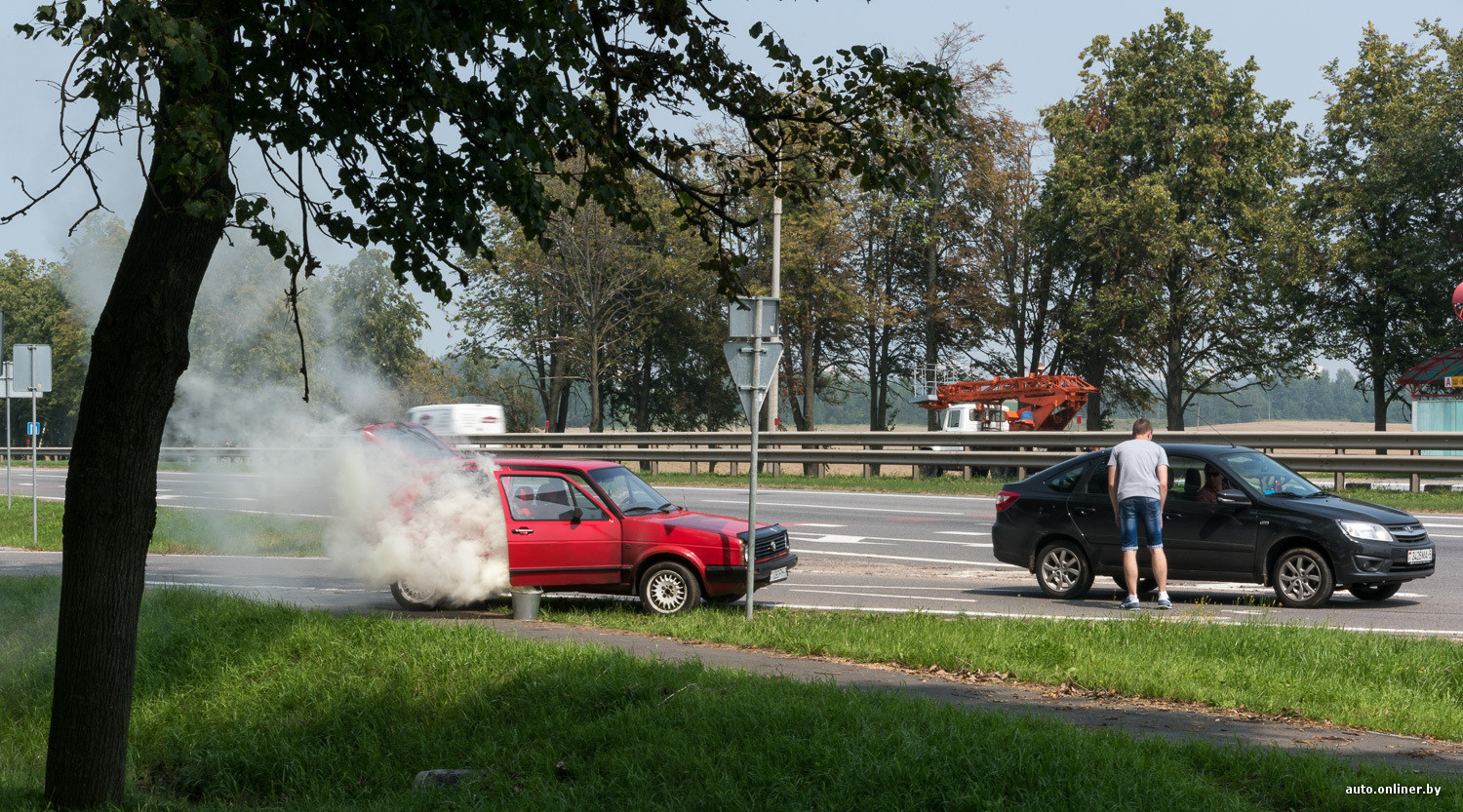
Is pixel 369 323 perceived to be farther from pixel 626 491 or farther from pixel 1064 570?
pixel 1064 570

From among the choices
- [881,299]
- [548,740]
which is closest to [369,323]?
[548,740]

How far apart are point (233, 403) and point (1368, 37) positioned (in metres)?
37.0

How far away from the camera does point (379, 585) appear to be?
12.9 meters

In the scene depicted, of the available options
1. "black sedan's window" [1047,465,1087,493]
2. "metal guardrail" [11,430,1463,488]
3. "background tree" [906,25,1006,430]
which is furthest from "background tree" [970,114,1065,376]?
"black sedan's window" [1047,465,1087,493]

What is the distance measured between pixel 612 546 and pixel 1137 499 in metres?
5.03

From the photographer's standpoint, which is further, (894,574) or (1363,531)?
(894,574)

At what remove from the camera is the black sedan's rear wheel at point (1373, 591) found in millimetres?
12148

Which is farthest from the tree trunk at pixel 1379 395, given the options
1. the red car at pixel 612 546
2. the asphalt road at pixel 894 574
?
the red car at pixel 612 546

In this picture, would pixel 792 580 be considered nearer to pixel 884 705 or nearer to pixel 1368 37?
pixel 884 705

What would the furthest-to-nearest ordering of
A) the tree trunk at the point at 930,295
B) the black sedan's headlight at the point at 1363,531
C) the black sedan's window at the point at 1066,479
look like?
the tree trunk at the point at 930,295, the black sedan's window at the point at 1066,479, the black sedan's headlight at the point at 1363,531

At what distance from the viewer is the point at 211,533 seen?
22078mm

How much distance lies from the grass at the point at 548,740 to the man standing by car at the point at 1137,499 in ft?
16.8

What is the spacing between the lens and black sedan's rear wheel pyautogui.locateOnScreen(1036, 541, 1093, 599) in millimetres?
12836

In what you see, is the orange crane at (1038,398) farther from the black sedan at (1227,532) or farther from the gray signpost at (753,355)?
the gray signpost at (753,355)
